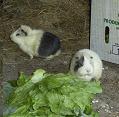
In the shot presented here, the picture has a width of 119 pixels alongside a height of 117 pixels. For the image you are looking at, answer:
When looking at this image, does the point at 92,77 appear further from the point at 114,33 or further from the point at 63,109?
the point at 63,109

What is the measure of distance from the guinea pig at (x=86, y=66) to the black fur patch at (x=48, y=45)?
1.94 ft

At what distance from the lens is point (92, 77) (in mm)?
4008

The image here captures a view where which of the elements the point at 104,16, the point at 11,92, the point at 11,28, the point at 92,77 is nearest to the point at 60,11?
the point at 11,28

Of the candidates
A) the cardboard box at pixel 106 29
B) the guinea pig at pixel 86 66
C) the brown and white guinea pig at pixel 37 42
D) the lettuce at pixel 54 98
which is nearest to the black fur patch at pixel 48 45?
the brown and white guinea pig at pixel 37 42

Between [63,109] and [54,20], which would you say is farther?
[54,20]

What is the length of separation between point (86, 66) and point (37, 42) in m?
0.88

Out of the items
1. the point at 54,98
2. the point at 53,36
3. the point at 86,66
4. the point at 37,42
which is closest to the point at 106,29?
the point at 53,36

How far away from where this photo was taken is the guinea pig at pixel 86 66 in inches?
154

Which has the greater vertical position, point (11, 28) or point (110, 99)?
point (11, 28)

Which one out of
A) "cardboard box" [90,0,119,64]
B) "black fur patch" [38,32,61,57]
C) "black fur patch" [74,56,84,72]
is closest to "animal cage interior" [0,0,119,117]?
"black fur patch" [38,32,61,57]

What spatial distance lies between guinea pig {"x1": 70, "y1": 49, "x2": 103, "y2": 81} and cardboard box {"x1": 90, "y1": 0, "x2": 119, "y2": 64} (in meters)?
0.53

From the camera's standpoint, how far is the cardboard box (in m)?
4.48

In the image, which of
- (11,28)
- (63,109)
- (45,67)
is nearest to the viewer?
(63,109)

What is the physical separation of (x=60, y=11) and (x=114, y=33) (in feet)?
4.10
